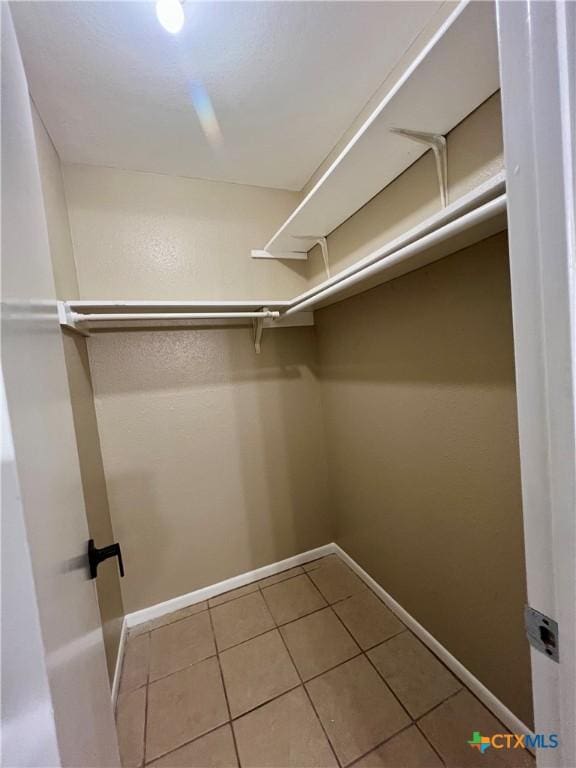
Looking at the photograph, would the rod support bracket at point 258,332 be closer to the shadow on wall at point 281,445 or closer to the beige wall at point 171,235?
the shadow on wall at point 281,445

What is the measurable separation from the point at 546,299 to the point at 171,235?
1.79 metres

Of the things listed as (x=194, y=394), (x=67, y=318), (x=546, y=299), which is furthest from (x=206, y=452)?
(x=546, y=299)

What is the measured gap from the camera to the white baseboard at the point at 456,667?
103 centimetres

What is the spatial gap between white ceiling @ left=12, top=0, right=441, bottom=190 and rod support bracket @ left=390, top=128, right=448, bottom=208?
37 centimetres

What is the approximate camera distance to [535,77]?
0.37 meters

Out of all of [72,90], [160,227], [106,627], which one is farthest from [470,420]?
[72,90]

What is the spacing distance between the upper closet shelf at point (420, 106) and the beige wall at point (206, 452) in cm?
87

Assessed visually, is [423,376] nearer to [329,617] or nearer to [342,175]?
[342,175]

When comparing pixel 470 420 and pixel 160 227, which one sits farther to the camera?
pixel 160 227

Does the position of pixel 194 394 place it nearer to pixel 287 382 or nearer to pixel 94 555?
pixel 287 382

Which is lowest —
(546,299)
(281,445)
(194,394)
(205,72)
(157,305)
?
(281,445)

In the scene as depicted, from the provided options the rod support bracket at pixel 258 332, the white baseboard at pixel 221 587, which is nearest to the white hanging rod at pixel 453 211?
the rod support bracket at pixel 258 332

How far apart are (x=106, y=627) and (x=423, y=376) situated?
65.4 inches

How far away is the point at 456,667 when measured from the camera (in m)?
1.22
